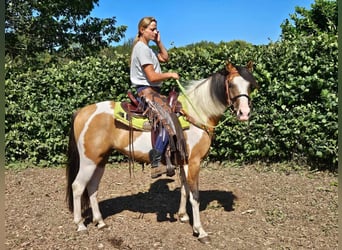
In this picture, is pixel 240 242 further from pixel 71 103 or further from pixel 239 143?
pixel 71 103

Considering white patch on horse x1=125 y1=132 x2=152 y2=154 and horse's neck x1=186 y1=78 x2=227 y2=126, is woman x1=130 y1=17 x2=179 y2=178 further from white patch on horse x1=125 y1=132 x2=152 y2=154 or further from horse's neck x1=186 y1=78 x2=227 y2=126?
horse's neck x1=186 y1=78 x2=227 y2=126

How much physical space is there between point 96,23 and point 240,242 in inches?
386

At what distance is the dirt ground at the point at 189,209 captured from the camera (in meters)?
3.95

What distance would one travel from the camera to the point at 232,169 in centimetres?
684

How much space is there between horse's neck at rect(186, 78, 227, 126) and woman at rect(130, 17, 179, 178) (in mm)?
353

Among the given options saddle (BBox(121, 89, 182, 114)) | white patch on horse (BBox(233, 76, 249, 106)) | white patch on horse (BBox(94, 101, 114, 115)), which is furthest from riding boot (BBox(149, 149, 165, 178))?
white patch on horse (BBox(233, 76, 249, 106))

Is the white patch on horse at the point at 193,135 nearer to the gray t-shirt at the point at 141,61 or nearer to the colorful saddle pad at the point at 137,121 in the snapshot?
the colorful saddle pad at the point at 137,121

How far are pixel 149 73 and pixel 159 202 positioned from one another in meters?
2.27

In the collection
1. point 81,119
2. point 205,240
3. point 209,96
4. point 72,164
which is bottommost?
point 205,240

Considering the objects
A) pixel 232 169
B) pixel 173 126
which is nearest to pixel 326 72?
pixel 232 169

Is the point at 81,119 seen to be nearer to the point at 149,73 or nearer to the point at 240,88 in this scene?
the point at 149,73

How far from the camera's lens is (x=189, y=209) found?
16.4ft

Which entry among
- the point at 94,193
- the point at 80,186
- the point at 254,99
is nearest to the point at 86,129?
the point at 80,186

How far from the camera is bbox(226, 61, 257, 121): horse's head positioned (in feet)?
11.8
